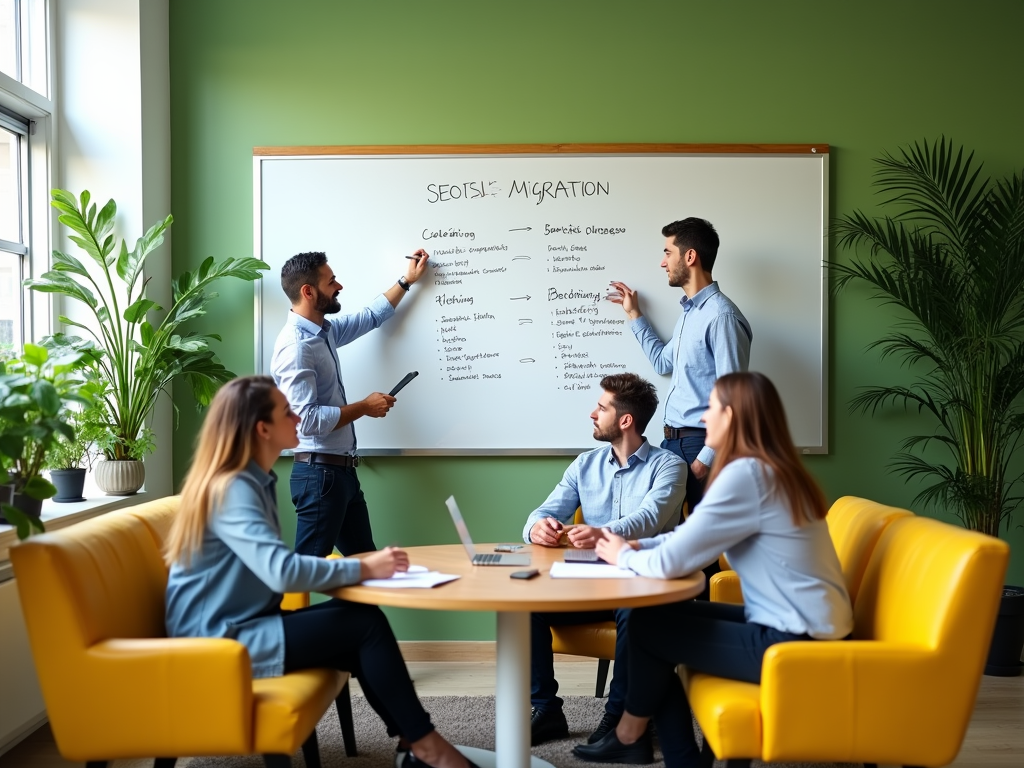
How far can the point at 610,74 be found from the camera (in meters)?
4.06

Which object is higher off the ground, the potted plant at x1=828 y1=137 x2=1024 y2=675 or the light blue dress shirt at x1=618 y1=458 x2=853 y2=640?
the potted plant at x1=828 y1=137 x2=1024 y2=675

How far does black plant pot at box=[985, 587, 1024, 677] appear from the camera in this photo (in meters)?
3.76

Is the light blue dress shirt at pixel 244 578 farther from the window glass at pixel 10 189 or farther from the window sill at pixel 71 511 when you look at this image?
the window glass at pixel 10 189

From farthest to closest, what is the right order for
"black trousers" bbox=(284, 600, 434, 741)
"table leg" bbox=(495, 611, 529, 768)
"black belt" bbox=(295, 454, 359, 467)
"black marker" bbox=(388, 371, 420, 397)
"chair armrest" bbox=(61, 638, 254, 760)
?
"black marker" bbox=(388, 371, 420, 397)
"black belt" bbox=(295, 454, 359, 467)
"table leg" bbox=(495, 611, 529, 768)
"black trousers" bbox=(284, 600, 434, 741)
"chair armrest" bbox=(61, 638, 254, 760)

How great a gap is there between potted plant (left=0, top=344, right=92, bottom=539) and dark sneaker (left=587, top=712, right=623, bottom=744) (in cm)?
176

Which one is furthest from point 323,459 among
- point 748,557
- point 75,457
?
point 748,557

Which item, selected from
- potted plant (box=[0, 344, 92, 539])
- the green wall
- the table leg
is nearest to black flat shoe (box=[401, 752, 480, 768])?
the table leg

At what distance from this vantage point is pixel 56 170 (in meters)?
3.83

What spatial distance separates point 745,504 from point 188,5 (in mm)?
3322

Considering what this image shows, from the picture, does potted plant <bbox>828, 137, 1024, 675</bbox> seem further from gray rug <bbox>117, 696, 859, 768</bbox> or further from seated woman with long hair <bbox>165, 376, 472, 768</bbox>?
seated woman with long hair <bbox>165, 376, 472, 768</bbox>

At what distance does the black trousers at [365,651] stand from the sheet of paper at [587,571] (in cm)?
47

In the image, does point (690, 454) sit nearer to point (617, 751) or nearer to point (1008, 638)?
point (617, 751)

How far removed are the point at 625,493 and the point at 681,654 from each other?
0.81 meters

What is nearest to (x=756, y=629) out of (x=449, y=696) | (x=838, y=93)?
(x=449, y=696)
